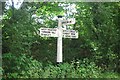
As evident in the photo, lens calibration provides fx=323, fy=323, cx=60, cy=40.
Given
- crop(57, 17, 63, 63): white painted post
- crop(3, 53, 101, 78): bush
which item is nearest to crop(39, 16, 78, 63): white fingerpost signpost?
crop(57, 17, 63, 63): white painted post

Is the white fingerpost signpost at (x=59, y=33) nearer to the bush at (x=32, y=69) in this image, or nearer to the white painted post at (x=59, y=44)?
the white painted post at (x=59, y=44)

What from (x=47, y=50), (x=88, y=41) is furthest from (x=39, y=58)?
(x=88, y=41)

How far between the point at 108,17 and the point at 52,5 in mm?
658

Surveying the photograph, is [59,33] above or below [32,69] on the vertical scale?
above

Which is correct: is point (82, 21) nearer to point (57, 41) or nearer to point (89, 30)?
point (89, 30)

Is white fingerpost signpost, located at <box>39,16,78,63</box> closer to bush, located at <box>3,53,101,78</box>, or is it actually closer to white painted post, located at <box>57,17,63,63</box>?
white painted post, located at <box>57,17,63,63</box>

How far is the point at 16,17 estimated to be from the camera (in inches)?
141

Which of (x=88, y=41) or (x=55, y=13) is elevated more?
(x=55, y=13)

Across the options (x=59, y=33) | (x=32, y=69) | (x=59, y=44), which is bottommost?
(x=32, y=69)

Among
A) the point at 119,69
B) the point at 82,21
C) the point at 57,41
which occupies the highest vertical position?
the point at 82,21

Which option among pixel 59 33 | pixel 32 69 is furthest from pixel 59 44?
pixel 32 69

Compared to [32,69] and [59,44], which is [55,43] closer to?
[59,44]

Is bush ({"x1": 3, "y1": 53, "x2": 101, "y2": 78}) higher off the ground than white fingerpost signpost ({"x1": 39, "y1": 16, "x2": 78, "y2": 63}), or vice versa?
white fingerpost signpost ({"x1": 39, "y1": 16, "x2": 78, "y2": 63})

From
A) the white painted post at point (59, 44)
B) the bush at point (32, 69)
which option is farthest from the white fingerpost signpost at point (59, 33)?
the bush at point (32, 69)
